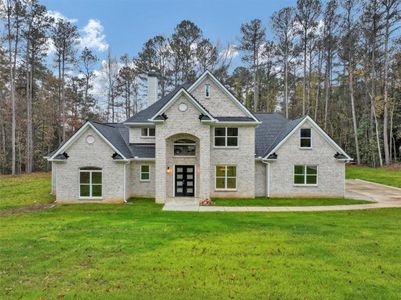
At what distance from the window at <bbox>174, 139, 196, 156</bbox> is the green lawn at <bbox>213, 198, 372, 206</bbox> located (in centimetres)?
374

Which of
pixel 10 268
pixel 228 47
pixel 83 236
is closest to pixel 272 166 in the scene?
pixel 83 236

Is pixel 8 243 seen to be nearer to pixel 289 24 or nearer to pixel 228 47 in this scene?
pixel 228 47

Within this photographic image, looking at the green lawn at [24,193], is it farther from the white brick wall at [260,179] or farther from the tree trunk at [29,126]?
the white brick wall at [260,179]

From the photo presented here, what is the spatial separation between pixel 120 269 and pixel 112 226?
5.13m

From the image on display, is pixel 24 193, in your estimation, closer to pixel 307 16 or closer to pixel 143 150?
pixel 143 150

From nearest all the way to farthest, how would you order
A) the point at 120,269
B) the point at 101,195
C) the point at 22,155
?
the point at 120,269, the point at 101,195, the point at 22,155

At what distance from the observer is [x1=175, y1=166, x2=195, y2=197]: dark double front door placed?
68.0 ft

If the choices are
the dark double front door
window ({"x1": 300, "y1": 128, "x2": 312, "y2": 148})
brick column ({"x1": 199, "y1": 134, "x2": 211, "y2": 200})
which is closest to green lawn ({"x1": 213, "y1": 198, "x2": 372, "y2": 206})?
brick column ({"x1": 199, "y1": 134, "x2": 211, "y2": 200})

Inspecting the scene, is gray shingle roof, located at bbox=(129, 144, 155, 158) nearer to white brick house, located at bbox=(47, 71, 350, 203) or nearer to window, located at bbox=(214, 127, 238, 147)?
white brick house, located at bbox=(47, 71, 350, 203)

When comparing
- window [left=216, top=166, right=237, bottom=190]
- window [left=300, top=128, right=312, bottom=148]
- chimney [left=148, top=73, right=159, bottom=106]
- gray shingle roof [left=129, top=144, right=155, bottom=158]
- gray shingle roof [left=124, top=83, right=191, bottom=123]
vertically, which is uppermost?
chimney [left=148, top=73, right=159, bottom=106]

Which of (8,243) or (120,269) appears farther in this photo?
(8,243)

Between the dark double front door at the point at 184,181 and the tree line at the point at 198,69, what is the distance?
21.1m

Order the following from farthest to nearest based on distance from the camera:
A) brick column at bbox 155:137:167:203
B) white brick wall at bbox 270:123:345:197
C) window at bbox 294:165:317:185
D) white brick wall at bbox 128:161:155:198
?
white brick wall at bbox 128:161:155:198, window at bbox 294:165:317:185, white brick wall at bbox 270:123:345:197, brick column at bbox 155:137:167:203

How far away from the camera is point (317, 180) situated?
66.2 ft
